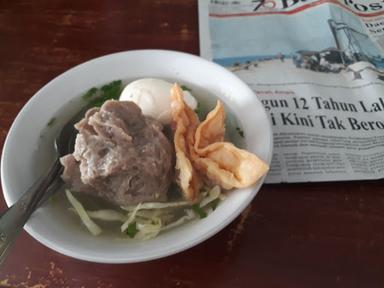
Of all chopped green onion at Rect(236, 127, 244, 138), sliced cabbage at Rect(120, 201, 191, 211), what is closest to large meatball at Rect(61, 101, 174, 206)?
sliced cabbage at Rect(120, 201, 191, 211)

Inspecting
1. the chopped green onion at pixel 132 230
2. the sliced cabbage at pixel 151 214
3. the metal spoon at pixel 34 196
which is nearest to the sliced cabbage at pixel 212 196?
the sliced cabbage at pixel 151 214

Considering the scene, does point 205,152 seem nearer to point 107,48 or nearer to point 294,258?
point 294,258

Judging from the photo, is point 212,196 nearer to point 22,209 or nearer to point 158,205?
point 158,205

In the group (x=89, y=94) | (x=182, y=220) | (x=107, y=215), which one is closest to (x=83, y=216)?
(x=107, y=215)

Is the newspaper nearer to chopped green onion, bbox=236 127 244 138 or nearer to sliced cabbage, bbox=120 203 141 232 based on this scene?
chopped green onion, bbox=236 127 244 138

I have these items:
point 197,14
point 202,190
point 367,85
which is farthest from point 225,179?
point 197,14

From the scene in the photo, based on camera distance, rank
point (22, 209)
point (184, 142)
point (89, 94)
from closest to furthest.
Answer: point (22, 209), point (184, 142), point (89, 94)
